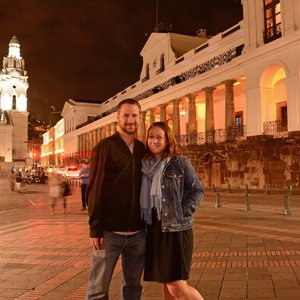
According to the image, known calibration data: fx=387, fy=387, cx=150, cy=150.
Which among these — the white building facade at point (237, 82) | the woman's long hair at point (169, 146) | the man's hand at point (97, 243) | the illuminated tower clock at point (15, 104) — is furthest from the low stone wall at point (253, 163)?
the illuminated tower clock at point (15, 104)

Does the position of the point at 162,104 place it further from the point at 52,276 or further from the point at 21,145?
the point at 21,145

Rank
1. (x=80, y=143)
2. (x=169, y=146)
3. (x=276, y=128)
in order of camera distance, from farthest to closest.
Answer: (x=80, y=143)
(x=276, y=128)
(x=169, y=146)

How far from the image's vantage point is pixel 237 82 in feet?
90.1

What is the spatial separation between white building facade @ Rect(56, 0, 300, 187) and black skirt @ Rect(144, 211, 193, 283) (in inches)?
704

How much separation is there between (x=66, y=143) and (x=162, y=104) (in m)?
45.9

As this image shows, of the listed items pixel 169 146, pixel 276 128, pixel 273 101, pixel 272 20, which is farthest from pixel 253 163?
pixel 169 146

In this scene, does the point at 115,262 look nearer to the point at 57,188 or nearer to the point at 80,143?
the point at 57,188

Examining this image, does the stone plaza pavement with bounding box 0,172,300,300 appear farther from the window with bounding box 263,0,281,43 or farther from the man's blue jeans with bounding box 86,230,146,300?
the window with bounding box 263,0,281,43

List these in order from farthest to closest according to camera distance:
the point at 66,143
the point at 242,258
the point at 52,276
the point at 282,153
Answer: the point at 66,143 → the point at 282,153 → the point at 242,258 → the point at 52,276

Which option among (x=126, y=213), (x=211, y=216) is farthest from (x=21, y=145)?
(x=126, y=213)

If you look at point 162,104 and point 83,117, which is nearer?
point 162,104

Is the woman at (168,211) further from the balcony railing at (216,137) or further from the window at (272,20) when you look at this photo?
the window at (272,20)

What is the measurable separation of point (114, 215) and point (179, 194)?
1.98ft

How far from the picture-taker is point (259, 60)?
22828 mm
